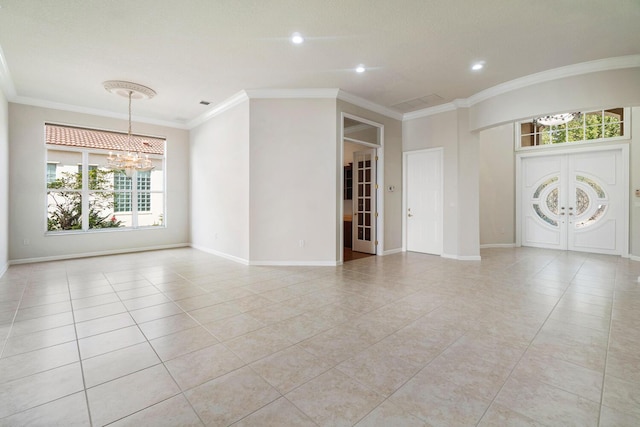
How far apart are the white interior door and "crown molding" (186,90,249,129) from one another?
381 centimetres

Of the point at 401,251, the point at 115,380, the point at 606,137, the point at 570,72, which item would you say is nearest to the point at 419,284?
the point at 401,251

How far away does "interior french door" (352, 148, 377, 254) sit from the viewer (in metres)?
6.39

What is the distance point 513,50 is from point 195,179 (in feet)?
22.2

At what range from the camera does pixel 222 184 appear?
244 inches

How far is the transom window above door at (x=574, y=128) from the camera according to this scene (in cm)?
618

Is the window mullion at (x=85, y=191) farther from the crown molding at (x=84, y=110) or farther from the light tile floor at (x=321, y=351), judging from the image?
the light tile floor at (x=321, y=351)

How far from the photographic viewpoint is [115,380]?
1.94 m

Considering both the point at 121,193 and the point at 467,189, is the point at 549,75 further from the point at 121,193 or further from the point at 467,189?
the point at 121,193

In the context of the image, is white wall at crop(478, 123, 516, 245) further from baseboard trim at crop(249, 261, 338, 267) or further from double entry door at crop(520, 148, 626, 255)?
baseboard trim at crop(249, 261, 338, 267)

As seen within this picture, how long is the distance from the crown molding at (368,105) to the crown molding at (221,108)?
176 centimetres

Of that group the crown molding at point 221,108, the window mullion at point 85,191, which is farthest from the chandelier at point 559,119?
the window mullion at point 85,191

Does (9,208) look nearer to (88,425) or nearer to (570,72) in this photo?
(88,425)

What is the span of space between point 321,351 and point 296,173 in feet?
11.5

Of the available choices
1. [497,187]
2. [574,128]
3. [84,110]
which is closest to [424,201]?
[497,187]
